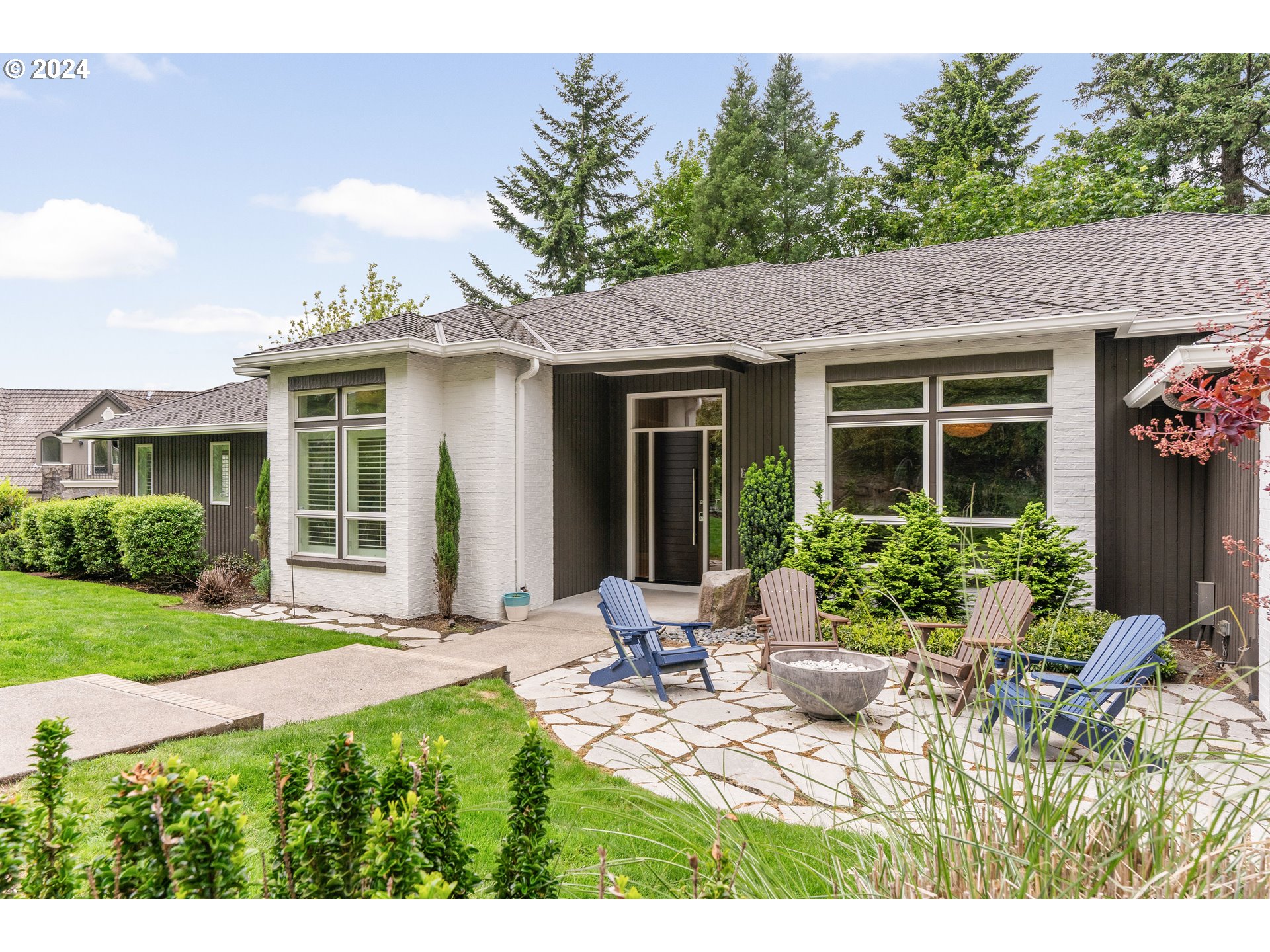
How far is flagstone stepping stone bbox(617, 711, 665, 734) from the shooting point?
452 cm

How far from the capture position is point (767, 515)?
7996 mm

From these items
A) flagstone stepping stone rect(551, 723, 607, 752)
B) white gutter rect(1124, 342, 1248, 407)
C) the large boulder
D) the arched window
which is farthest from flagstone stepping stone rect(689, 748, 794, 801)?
the arched window

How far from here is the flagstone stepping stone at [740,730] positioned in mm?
4355

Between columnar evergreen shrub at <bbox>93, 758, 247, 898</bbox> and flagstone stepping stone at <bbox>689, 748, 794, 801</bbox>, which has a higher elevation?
columnar evergreen shrub at <bbox>93, 758, 247, 898</bbox>

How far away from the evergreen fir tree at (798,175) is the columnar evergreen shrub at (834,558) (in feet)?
48.0

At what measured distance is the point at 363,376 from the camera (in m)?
8.14

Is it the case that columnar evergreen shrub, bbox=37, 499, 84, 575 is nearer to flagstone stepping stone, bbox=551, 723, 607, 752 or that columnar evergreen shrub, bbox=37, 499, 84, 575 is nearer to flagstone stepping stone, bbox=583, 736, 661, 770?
flagstone stepping stone, bbox=551, 723, 607, 752

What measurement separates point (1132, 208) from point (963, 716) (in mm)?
15236

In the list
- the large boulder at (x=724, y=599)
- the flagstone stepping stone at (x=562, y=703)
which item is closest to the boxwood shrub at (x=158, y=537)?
the large boulder at (x=724, y=599)

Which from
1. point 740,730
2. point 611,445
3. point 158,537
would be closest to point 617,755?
point 740,730

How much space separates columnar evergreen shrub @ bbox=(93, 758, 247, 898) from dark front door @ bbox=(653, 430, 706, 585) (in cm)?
816

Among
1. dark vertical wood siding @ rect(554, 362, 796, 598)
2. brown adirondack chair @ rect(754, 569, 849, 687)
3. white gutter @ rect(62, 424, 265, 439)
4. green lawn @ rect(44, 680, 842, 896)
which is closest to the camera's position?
green lawn @ rect(44, 680, 842, 896)

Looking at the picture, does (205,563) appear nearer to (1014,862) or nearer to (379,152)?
(379,152)
